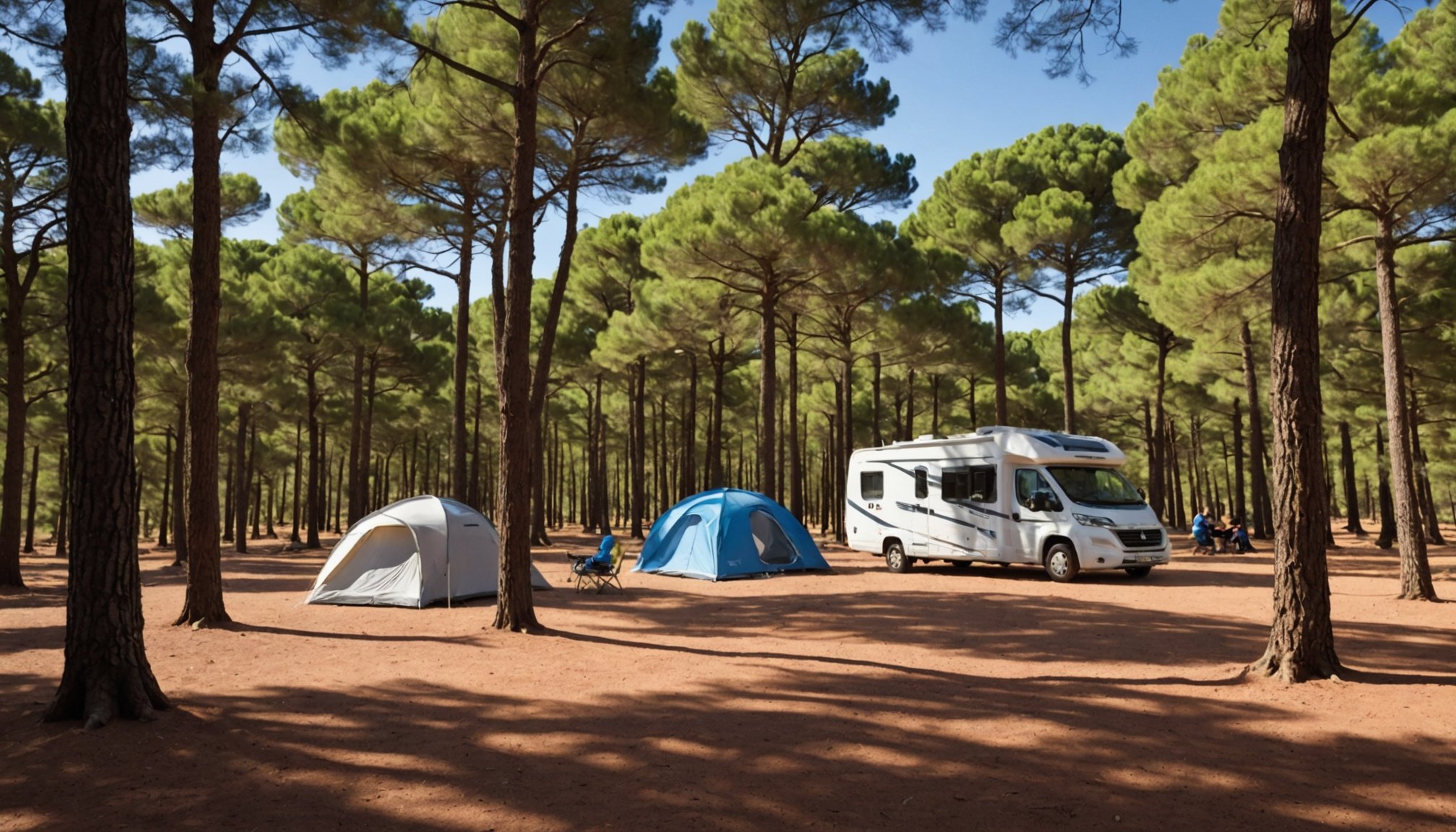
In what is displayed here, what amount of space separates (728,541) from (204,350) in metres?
7.39

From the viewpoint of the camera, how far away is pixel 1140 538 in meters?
12.6

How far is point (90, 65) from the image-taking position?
4859mm

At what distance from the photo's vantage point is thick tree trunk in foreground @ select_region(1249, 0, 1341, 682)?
5.72m

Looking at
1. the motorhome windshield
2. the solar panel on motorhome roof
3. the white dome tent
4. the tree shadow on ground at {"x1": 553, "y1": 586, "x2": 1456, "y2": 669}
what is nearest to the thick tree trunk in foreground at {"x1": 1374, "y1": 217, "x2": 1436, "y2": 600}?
the tree shadow on ground at {"x1": 553, "y1": 586, "x2": 1456, "y2": 669}

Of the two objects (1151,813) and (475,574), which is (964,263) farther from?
(1151,813)

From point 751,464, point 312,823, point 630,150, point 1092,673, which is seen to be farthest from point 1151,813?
point 751,464

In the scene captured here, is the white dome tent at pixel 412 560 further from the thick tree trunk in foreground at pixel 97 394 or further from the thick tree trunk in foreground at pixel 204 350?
the thick tree trunk in foreground at pixel 97 394

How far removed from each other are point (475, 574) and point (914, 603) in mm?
5218

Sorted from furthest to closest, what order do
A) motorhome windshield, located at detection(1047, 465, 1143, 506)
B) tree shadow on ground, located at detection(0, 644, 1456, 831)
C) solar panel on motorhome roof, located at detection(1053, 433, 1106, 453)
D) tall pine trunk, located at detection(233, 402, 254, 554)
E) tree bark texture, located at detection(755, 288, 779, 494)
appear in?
tall pine trunk, located at detection(233, 402, 254, 554) < tree bark texture, located at detection(755, 288, 779, 494) < solar panel on motorhome roof, located at detection(1053, 433, 1106, 453) < motorhome windshield, located at detection(1047, 465, 1143, 506) < tree shadow on ground, located at detection(0, 644, 1456, 831)

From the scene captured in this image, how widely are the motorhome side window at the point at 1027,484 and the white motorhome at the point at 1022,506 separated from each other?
0.01 metres

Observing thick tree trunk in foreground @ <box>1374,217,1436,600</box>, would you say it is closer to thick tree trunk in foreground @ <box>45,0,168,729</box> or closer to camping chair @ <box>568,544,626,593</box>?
camping chair @ <box>568,544,626,593</box>

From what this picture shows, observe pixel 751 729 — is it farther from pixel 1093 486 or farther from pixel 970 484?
pixel 1093 486

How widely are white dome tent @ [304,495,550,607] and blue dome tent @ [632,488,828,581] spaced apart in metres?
3.43

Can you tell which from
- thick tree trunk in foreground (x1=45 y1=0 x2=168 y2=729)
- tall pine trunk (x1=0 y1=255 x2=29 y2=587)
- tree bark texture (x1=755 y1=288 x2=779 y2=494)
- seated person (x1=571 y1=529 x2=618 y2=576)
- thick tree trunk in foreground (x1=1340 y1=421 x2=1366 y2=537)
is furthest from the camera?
thick tree trunk in foreground (x1=1340 y1=421 x2=1366 y2=537)
